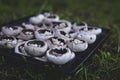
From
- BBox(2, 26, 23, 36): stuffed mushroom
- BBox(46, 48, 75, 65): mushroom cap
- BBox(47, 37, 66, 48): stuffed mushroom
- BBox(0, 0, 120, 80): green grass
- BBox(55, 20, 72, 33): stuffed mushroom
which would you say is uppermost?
BBox(2, 26, 23, 36): stuffed mushroom

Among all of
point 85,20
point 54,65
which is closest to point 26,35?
point 54,65

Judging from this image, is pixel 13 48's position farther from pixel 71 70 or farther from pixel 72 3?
pixel 72 3

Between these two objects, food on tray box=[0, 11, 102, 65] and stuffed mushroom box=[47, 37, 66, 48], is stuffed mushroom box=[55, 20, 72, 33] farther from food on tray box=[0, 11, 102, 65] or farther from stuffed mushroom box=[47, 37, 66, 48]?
stuffed mushroom box=[47, 37, 66, 48]

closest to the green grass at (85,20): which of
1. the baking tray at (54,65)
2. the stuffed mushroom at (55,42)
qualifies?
the baking tray at (54,65)

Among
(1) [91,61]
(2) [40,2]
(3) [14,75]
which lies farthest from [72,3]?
(3) [14,75]

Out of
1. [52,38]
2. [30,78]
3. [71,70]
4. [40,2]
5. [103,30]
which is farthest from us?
[40,2]

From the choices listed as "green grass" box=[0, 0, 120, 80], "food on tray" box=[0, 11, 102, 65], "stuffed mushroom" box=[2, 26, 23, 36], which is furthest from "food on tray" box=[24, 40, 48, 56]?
"stuffed mushroom" box=[2, 26, 23, 36]

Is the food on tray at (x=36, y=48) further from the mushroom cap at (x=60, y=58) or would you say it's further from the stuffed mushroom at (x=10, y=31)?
the stuffed mushroom at (x=10, y=31)
